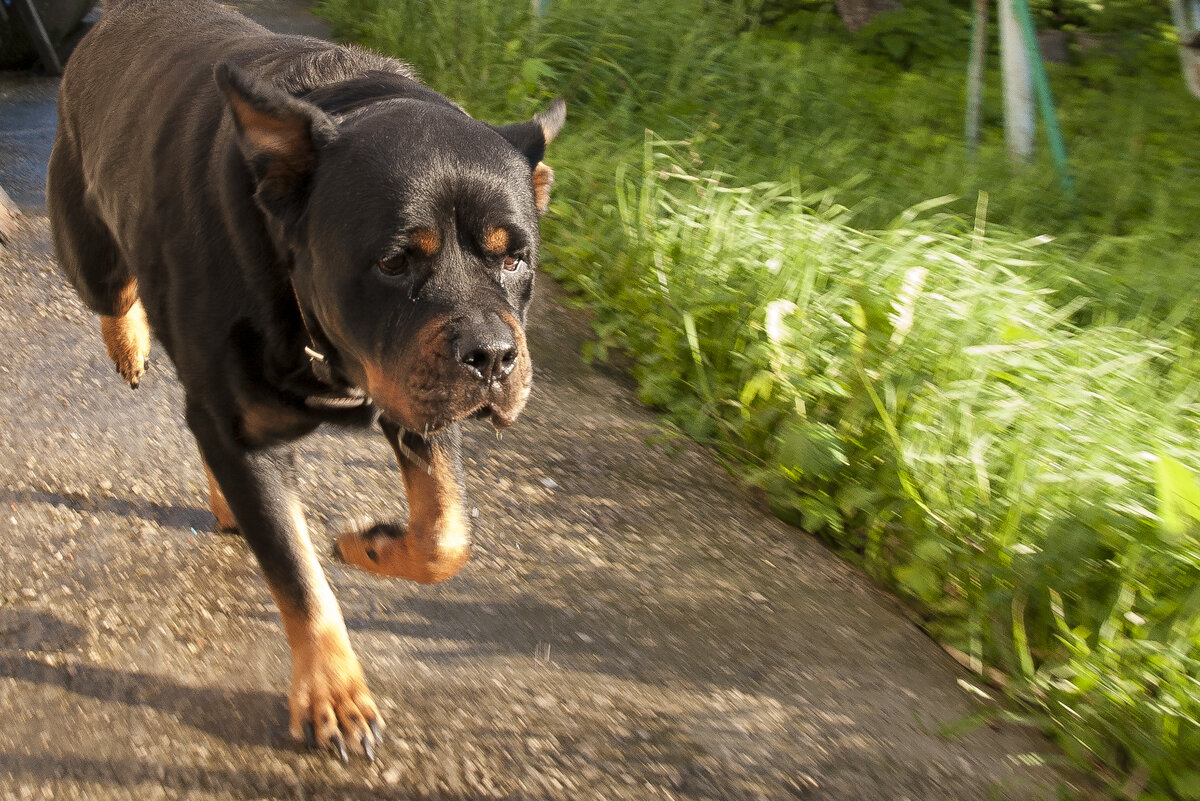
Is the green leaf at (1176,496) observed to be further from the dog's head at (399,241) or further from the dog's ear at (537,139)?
the dog's ear at (537,139)

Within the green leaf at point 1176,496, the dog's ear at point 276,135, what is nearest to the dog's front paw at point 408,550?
the dog's ear at point 276,135

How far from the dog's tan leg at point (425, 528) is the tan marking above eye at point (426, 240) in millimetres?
504

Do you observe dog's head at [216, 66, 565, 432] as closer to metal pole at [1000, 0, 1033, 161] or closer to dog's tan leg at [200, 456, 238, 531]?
dog's tan leg at [200, 456, 238, 531]

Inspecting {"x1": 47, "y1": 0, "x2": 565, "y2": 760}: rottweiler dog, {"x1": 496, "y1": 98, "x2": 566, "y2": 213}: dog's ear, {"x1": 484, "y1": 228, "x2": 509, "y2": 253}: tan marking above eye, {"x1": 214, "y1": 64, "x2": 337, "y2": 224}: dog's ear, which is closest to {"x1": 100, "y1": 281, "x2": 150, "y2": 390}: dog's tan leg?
{"x1": 47, "y1": 0, "x2": 565, "y2": 760}: rottweiler dog

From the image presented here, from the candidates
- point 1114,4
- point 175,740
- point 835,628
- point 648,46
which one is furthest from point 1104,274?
point 1114,4

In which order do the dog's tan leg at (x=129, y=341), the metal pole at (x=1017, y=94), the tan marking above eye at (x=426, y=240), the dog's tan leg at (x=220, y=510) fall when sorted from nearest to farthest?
the tan marking above eye at (x=426, y=240) < the dog's tan leg at (x=220, y=510) < the dog's tan leg at (x=129, y=341) < the metal pole at (x=1017, y=94)

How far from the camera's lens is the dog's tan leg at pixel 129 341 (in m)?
3.47

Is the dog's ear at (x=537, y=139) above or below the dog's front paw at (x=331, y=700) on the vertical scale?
above

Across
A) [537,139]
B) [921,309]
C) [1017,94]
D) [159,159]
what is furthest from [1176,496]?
[1017,94]

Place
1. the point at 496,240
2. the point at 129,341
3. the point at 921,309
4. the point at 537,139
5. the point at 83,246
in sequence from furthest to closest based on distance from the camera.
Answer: the point at 129,341 < the point at 921,309 < the point at 83,246 < the point at 537,139 < the point at 496,240

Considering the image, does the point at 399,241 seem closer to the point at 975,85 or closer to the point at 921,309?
the point at 921,309

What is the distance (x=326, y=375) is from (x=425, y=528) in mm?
429

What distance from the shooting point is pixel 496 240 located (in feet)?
7.33

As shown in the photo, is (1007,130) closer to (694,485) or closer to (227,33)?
(694,485)
